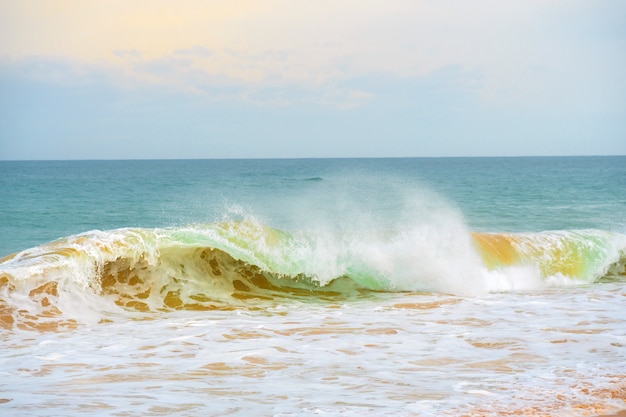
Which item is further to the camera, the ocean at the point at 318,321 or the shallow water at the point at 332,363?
the ocean at the point at 318,321

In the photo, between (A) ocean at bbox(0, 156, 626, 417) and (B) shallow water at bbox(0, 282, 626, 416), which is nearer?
(B) shallow water at bbox(0, 282, 626, 416)

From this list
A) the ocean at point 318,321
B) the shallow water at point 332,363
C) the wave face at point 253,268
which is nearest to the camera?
the shallow water at point 332,363

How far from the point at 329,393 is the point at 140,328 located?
3.71 metres

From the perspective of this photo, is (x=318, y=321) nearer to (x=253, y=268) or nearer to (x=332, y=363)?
(x=332, y=363)

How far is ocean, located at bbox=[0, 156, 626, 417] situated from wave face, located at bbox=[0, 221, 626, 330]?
0.11ft

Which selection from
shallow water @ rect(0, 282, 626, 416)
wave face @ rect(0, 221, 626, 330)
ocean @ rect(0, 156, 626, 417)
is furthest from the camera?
wave face @ rect(0, 221, 626, 330)

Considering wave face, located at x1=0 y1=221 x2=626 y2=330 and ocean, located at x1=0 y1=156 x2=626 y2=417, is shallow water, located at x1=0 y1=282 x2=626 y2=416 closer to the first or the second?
ocean, located at x1=0 y1=156 x2=626 y2=417

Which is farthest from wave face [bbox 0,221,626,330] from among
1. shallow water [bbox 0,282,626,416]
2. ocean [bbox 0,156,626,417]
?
shallow water [bbox 0,282,626,416]

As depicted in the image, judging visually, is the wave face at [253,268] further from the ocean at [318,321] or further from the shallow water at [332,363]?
the shallow water at [332,363]

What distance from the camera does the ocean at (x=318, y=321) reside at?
228 inches

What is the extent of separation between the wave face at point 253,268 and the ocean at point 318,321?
0.11 feet

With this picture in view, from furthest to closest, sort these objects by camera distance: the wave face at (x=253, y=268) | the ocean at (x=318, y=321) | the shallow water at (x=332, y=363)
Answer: the wave face at (x=253, y=268)
the ocean at (x=318, y=321)
the shallow water at (x=332, y=363)

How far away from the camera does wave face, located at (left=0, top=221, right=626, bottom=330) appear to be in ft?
33.8

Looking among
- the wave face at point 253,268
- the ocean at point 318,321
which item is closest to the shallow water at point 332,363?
the ocean at point 318,321
